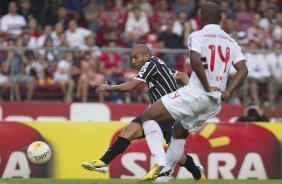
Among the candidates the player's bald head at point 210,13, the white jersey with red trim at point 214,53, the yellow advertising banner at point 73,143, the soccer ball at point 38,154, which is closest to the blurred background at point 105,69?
the yellow advertising banner at point 73,143

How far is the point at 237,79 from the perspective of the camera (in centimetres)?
1011

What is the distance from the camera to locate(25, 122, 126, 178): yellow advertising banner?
14352 mm

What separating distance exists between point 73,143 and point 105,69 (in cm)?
353

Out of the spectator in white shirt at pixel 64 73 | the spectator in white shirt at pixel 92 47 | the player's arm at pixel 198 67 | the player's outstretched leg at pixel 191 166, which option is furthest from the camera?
the spectator in white shirt at pixel 92 47

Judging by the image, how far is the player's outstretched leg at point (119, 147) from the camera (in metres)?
10.7

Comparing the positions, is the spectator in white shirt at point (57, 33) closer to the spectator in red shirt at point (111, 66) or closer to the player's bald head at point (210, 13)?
the spectator in red shirt at point (111, 66)

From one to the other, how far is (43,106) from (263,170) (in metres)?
5.07

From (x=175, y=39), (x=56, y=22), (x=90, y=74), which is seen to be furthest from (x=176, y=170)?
(x=56, y=22)

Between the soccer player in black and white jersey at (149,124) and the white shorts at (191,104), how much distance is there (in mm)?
438

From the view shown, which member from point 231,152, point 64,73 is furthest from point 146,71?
point 64,73

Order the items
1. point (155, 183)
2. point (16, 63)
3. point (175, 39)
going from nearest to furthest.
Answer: point (155, 183), point (16, 63), point (175, 39)

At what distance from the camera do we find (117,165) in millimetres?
14445

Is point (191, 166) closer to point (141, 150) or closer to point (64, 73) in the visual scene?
point (141, 150)

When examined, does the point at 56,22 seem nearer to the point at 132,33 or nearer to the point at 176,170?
the point at 132,33
